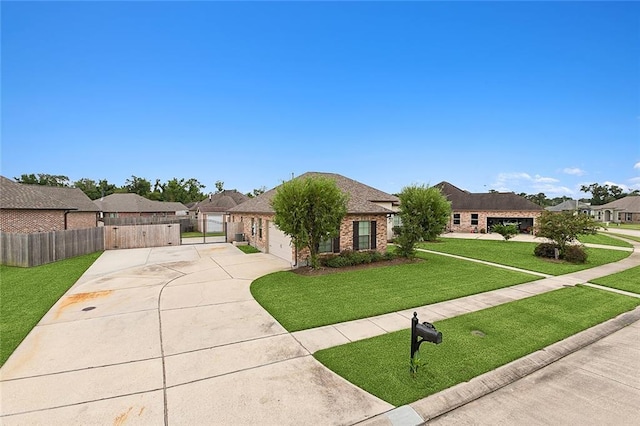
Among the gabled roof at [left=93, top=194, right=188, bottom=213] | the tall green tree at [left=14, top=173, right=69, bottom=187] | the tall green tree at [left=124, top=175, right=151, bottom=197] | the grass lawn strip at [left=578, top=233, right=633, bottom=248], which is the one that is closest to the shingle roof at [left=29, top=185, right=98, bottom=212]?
the gabled roof at [left=93, top=194, right=188, bottom=213]

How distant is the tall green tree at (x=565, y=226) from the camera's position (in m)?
14.3

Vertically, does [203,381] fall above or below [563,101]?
below

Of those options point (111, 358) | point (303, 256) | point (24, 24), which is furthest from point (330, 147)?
point (111, 358)

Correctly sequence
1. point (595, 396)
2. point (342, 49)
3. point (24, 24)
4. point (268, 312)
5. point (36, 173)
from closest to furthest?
point (595, 396), point (268, 312), point (24, 24), point (342, 49), point (36, 173)

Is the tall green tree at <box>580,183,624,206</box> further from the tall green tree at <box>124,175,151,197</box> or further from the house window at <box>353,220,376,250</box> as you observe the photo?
the tall green tree at <box>124,175,151,197</box>

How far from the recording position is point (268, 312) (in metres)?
7.77

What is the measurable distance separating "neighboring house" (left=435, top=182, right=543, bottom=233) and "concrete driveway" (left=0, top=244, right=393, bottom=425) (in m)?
28.7

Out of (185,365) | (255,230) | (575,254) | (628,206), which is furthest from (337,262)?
(628,206)

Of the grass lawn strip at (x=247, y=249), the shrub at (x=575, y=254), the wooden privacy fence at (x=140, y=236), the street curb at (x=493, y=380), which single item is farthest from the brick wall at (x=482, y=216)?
the wooden privacy fence at (x=140, y=236)

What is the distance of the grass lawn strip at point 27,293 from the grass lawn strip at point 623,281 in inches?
667

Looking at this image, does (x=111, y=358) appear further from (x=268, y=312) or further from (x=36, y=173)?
(x=36, y=173)

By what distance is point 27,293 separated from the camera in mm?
9375

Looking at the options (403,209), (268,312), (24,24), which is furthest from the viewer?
(403,209)

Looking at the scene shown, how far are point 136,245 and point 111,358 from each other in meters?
17.4
